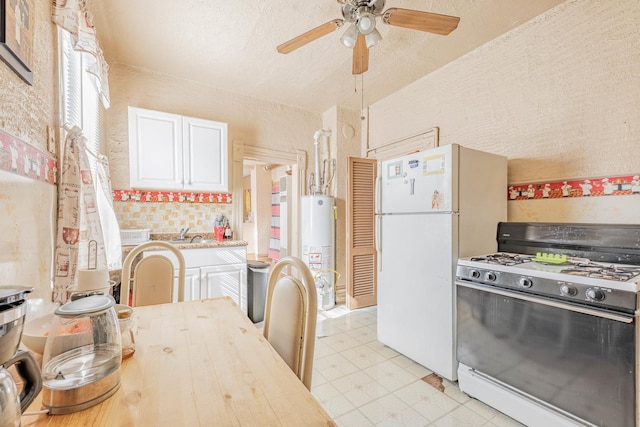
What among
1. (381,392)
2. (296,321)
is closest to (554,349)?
(381,392)

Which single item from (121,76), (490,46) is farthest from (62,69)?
(490,46)

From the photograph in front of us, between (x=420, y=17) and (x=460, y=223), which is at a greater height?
(x=420, y=17)

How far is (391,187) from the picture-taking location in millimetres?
2404

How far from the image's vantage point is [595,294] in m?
1.30

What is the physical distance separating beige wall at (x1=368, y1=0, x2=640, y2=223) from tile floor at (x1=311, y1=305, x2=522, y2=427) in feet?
4.78

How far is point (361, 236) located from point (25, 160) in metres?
2.97

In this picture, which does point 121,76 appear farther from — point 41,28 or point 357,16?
point 357,16

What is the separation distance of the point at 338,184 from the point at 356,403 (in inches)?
103

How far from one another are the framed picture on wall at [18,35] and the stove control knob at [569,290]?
8.31 ft

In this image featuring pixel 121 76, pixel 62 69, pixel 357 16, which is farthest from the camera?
pixel 121 76

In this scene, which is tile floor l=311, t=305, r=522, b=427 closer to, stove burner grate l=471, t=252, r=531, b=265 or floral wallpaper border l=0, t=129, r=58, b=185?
stove burner grate l=471, t=252, r=531, b=265

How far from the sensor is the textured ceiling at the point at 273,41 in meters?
2.03

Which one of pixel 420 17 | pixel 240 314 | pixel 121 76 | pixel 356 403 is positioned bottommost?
pixel 356 403

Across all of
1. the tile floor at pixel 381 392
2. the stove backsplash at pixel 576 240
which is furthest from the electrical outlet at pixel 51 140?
the stove backsplash at pixel 576 240
